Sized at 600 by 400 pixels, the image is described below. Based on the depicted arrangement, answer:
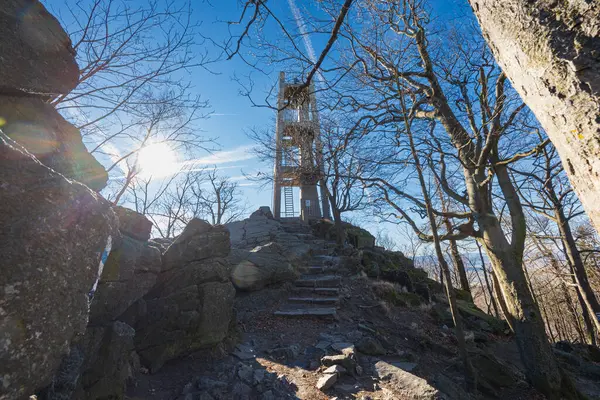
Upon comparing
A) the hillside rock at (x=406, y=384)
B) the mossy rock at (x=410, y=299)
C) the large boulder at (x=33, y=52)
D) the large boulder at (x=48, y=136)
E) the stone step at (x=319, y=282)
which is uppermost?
the large boulder at (x=33, y=52)

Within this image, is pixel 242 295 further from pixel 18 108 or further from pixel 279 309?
pixel 18 108

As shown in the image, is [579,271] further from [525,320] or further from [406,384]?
[406,384]

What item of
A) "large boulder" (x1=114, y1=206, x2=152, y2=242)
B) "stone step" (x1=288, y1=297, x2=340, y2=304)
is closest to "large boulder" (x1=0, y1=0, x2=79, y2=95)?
"large boulder" (x1=114, y1=206, x2=152, y2=242)

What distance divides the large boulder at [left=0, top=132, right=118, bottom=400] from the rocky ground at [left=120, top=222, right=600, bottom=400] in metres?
3.18

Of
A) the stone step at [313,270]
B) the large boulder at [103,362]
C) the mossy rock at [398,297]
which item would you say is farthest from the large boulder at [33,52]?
the mossy rock at [398,297]

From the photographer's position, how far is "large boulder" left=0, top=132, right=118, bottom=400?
1.06 metres

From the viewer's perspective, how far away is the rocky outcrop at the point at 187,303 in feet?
14.9

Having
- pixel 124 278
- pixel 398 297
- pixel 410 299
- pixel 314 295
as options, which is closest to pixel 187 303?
pixel 124 278

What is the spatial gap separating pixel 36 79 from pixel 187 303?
3.89m

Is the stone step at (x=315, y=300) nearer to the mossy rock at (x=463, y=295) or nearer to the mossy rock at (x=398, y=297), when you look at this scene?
the mossy rock at (x=398, y=297)

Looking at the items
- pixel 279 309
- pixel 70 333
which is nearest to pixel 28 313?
pixel 70 333

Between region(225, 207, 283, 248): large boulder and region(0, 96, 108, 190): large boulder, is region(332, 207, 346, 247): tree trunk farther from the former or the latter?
region(0, 96, 108, 190): large boulder

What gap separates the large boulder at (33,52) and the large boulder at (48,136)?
16 cm

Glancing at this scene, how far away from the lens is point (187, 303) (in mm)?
4961
